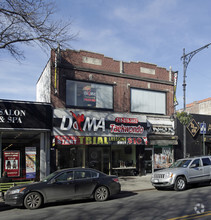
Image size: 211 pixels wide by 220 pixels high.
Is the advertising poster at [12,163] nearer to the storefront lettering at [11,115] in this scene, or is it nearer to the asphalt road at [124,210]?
the storefront lettering at [11,115]

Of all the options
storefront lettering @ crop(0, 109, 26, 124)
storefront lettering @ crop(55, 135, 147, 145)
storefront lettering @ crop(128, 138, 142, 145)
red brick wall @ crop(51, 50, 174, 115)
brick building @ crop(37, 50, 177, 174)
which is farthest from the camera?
storefront lettering @ crop(128, 138, 142, 145)

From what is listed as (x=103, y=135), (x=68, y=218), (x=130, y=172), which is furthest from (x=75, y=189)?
(x=130, y=172)

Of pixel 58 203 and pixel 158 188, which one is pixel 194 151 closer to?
pixel 158 188

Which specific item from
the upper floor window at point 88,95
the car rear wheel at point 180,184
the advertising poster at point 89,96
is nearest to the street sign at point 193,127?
the upper floor window at point 88,95

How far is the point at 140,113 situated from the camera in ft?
67.7

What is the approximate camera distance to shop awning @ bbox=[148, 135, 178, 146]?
67.4 ft

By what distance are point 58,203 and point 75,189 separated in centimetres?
111

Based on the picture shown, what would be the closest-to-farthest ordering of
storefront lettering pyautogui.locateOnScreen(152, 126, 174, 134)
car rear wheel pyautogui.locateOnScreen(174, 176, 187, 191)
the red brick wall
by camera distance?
car rear wheel pyautogui.locateOnScreen(174, 176, 187, 191), the red brick wall, storefront lettering pyautogui.locateOnScreen(152, 126, 174, 134)

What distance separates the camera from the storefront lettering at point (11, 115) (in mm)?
14962

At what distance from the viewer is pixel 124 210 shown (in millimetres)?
8969

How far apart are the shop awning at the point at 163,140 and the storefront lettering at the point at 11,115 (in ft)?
32.2

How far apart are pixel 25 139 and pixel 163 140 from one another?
10.7m

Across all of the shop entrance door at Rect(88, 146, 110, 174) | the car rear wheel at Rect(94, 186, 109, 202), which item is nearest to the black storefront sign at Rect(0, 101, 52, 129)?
the shop entrance door at Rect(88, 146, 110, 174)

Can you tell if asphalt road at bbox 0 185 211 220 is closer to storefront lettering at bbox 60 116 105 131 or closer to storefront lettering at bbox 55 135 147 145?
storefront lettering at bbox 55 135 147 145
